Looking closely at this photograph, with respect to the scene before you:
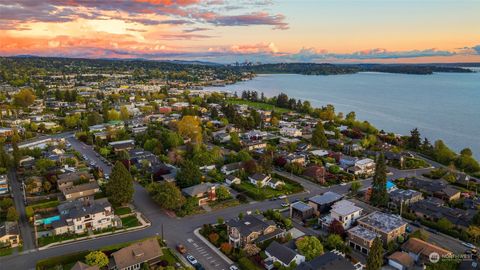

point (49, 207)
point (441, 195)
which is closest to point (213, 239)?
point (49, 207)

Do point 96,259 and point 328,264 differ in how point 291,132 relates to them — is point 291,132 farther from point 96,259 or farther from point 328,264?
point 96,259

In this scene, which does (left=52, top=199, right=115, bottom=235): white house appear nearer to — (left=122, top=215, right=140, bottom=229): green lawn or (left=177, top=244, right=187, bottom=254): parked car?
(left=122, top=215, right=140, bottom=229): green lawn

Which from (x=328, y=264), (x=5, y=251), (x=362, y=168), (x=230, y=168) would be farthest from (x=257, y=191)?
(x=5, y=251)

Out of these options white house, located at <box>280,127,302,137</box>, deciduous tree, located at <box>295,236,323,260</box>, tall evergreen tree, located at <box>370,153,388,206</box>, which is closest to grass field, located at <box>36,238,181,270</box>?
deciduous tree, located at <box>295,236,323,260</box>

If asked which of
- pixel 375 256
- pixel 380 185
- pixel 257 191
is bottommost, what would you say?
pixel 257 191

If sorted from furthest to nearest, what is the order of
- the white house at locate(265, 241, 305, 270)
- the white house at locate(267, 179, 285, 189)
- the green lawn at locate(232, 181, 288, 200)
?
1. the white house at locate(267, 179, 285, 189)
2. the green lawn at locate(232, 181, 288, 200)
3. the white house at locate(265, 241, 305, 270)

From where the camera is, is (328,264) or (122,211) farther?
(122,211)

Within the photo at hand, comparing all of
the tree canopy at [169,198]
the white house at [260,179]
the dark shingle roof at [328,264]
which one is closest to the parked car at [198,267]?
the dark shingle roof at [328,264]
